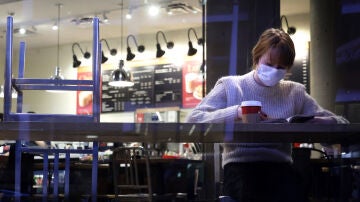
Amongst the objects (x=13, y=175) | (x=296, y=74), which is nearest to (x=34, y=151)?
(x=13, y=175)

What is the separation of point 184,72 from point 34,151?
5.78 m

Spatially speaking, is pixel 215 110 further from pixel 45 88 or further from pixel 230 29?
pixel 230 29

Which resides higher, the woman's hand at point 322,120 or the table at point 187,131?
the woman's hand at point 322,120

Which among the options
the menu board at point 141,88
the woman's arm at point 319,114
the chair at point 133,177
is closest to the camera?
the woman's arm at point 319,114

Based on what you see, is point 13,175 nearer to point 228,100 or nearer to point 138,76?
point 228,100

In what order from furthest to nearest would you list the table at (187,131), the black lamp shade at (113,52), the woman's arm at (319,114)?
1. the black lamp shade at (113,52)
2. the woman's arm at (319,114)
3. the table at (187,131)

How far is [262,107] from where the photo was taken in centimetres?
187

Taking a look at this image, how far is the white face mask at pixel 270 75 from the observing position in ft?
6.27

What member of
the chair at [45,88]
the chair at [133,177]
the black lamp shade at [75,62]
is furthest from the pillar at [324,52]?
the black lamp shade at [75,62]

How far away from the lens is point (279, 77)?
192 centimetres

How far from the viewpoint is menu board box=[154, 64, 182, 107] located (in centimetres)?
787

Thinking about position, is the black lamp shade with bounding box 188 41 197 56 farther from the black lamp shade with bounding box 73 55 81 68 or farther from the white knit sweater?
the white knit sweater

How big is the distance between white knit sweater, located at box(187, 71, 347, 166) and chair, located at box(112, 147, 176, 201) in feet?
3.98

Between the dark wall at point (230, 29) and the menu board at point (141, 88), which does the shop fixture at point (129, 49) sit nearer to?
the menu board at point (141, 88)
